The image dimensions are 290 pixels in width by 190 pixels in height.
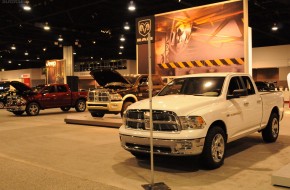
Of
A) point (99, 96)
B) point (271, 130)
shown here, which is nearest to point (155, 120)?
point (271, 130)

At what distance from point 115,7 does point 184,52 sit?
8211 mm

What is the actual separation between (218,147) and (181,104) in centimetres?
108

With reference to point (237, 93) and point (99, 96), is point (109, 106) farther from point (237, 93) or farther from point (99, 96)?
point (237, 93)

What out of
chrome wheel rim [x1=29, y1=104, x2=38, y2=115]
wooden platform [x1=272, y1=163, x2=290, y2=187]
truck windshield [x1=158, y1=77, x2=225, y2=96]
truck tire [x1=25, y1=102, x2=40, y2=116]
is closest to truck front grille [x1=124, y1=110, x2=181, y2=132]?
truck windshield [x1=158, y1=77, x2=225, y2=96]

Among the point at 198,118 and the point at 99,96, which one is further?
the point at 99,96

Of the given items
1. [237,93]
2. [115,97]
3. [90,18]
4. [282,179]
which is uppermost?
[90,18]

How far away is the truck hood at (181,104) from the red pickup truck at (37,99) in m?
14.0

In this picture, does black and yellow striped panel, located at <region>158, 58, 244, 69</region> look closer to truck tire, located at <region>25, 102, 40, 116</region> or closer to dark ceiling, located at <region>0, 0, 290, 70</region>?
dark ceiling, located at <region>0, 0, 290, 70</region>

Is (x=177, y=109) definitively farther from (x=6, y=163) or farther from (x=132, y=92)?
(x=132, y=92)

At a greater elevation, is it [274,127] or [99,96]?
[99,96]

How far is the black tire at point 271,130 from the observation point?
9016 millimetres

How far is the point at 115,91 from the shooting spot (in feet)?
44.1

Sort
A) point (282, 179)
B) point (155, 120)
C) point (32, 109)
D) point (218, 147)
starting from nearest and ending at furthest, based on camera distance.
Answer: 1. point (282, 179)
2. point (155, 120)
3. point (218, 147)
4. point (32, 109)

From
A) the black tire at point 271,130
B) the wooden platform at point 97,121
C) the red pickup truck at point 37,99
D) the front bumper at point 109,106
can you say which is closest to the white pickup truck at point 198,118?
the black tire at point 271,130
